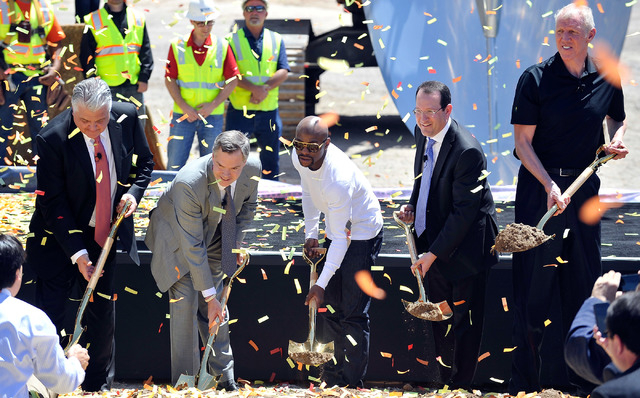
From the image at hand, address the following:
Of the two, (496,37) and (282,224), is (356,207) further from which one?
(496,37)

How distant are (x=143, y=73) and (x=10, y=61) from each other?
3.69 feet

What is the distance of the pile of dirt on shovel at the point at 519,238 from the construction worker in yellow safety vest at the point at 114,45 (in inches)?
171

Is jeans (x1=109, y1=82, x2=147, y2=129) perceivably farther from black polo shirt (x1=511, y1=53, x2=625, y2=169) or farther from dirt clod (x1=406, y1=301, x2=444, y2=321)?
black polo shirt (x1=511, y1=53, x2=625, y2=169)

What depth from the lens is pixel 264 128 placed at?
8.66m

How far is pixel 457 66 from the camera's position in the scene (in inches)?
404

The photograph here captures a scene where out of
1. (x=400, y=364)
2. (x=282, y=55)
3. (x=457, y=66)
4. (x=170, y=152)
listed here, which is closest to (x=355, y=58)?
(x=457, y=66)

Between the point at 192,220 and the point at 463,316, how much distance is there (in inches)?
61.0

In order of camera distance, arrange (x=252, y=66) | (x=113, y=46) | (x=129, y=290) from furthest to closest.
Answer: (x=252, y=66)
(x=113, y=46)
(x=129, y=290)

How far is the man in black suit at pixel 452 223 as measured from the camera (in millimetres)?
5098

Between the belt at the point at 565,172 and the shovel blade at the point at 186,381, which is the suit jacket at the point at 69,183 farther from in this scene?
the belt at the point at 565,172

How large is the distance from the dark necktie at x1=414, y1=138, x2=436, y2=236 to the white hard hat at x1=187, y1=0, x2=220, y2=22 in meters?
3.39

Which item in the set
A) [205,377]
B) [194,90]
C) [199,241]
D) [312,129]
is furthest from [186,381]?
[194,90]

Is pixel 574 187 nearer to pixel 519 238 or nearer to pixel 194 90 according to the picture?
pixel 519 238

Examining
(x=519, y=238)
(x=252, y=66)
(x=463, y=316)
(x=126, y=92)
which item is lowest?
(x=463, y=316)
